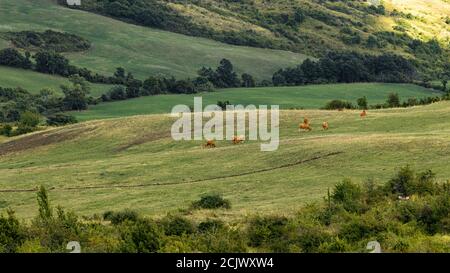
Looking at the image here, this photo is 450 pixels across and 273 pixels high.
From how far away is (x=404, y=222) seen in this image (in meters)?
30.6

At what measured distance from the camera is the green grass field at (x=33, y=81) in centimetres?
14012

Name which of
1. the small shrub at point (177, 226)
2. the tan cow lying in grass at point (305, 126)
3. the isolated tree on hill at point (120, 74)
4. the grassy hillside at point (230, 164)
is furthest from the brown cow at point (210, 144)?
the isolated tree on hill at point (120, 74)

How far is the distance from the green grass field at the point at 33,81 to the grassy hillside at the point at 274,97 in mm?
14704

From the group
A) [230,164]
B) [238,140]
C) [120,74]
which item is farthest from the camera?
[120,74]

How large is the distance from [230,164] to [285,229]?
19.5 metres

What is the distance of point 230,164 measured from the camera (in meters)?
49.8

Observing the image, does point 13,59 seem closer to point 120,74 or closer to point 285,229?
point 120,74

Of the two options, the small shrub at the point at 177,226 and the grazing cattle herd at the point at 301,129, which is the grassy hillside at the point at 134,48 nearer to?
the grazing cattle herd at the point at 301,129

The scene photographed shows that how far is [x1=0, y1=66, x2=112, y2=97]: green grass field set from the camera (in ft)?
460

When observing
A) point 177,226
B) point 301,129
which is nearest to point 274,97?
point 301,129

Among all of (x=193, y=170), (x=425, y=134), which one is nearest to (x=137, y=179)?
(x=193, y=170)

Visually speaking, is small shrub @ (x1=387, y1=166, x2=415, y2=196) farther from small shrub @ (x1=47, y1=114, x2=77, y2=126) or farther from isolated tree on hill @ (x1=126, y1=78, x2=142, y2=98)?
isolated tree on hill @ (x1=126, y1=78, x2=142, y2=98)

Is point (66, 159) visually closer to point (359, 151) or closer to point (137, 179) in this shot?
point (137, 179)

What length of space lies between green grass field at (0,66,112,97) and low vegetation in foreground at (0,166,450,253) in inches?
4173
